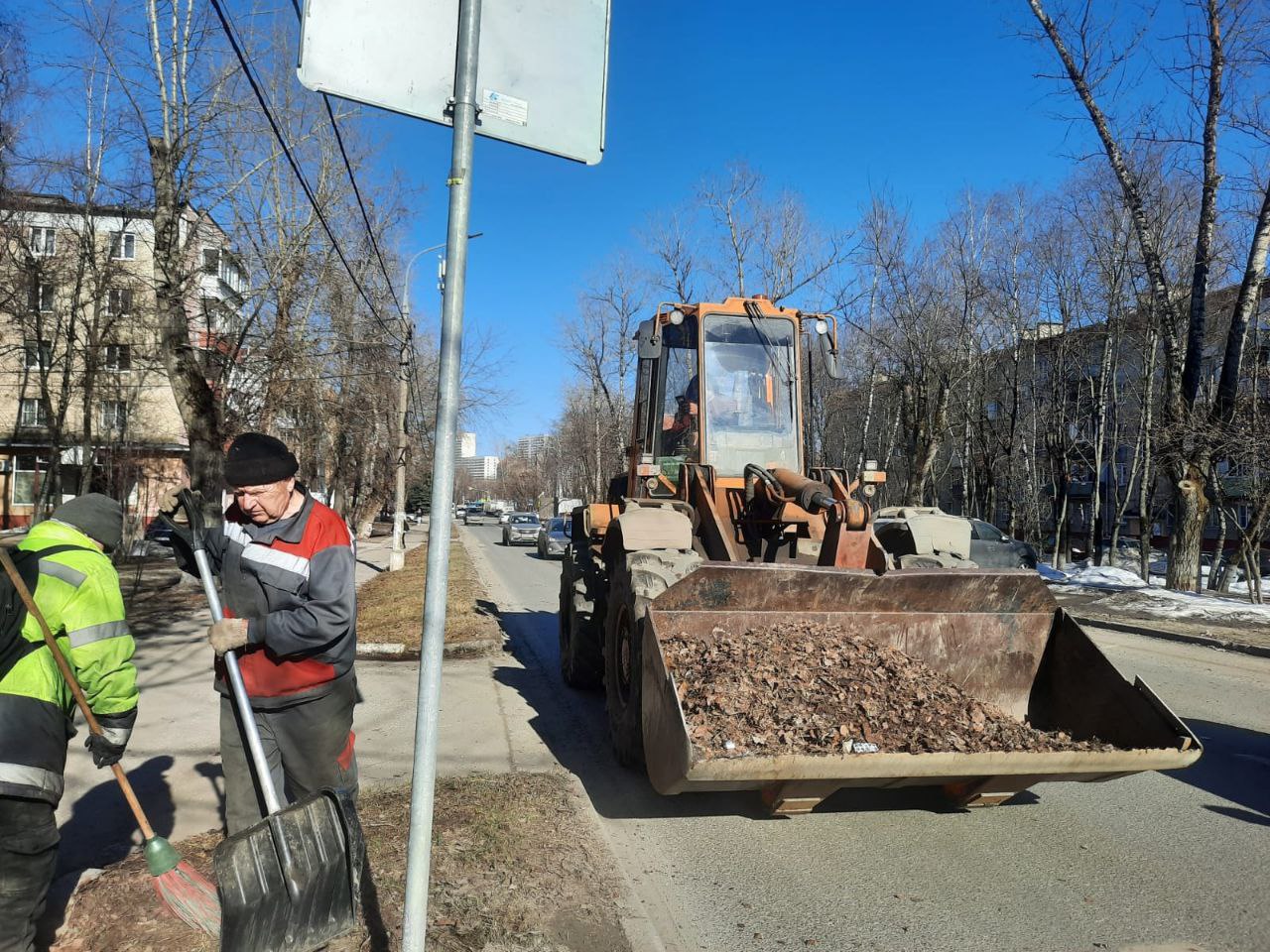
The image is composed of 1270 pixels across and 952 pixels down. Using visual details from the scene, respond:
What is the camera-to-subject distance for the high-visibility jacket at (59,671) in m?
2.70

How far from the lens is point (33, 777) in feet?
8.93

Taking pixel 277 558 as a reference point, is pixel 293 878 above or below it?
below

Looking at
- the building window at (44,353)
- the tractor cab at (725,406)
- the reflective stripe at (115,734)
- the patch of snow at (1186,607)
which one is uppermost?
the building window at (44,353)

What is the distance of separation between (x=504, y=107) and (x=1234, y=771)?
6434mm

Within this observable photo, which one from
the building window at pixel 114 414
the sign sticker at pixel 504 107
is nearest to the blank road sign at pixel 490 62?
the sign sticker at pixel 504 107

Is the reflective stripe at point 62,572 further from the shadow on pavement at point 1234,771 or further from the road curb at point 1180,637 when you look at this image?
the road curb at point 1180,637

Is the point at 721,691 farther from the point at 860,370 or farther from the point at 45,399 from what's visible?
the point at 860,370

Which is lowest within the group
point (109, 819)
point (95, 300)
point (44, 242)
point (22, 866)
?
point (109, 819)

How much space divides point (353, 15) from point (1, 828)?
2.68 metres

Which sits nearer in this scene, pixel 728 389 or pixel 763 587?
pixel 763 587

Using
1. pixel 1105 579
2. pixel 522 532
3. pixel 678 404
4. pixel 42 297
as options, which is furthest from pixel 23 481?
pixel 1105 579

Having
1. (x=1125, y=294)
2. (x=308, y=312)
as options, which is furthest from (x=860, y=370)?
(x=308, y=312)

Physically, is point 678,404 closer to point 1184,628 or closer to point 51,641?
point 51,641

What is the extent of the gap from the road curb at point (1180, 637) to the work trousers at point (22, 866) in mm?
11229
